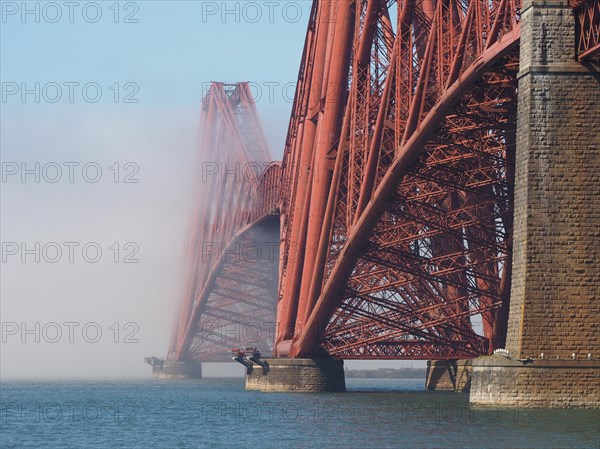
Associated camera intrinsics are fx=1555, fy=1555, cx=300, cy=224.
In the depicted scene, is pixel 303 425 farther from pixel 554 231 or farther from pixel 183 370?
pixel 183 370

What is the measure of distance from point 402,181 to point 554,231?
22.5 m

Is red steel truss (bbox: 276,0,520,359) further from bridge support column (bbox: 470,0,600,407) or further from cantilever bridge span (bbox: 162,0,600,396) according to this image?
bridge support column (bbox: 470,0,600,407)

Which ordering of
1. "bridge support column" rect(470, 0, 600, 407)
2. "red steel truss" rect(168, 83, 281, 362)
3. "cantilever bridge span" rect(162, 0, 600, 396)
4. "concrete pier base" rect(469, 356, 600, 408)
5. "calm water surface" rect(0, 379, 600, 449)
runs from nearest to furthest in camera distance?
1. "calm water surface" rect(0, 379, 600, 449)
2. "concrete pier base" rect(469, 356, 600, 408)
3. "bridge support column" rect(470, 0, 600, 407)
4. "cantilever bridge span" rect(162, 0, 600, 396)
5. "red steel truss" rect(168, 83, 281, 362)

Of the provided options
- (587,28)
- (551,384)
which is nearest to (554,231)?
(551,384)

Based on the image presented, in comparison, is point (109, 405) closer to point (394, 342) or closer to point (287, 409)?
point (394, 342)

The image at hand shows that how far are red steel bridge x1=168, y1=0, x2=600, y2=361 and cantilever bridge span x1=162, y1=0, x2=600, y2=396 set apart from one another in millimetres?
86

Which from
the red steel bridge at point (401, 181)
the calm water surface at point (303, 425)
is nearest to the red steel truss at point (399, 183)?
the red steel bridge at point (401, 181)

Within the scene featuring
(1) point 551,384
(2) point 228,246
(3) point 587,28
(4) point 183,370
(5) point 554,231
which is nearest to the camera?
(1) point 551,384

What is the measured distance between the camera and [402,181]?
6675 cm

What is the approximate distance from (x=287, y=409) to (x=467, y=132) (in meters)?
13.1

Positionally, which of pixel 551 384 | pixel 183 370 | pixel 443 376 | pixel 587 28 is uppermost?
pixel 587 28

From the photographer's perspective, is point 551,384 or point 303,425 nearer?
point 551,384

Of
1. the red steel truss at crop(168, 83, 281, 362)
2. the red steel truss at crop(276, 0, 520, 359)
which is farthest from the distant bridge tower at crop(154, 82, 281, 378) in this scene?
the red steel truss at crop(276, 0, 520, 359)

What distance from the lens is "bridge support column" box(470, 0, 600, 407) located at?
44.0 metres
